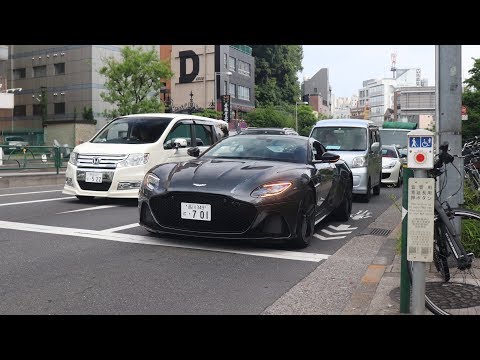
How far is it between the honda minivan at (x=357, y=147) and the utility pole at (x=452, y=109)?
6.36m

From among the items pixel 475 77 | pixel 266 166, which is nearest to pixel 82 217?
pixel 266 166

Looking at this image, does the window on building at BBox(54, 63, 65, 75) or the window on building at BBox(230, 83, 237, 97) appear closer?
the window on building at BBox(54, 63, 65, 75)

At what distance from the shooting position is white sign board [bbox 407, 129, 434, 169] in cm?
369

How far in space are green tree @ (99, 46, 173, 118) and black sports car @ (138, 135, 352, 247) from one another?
1247 inches

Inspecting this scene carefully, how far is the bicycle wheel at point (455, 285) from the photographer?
3949 mm

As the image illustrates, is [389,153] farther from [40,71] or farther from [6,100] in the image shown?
[40,71]

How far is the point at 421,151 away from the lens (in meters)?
3.71

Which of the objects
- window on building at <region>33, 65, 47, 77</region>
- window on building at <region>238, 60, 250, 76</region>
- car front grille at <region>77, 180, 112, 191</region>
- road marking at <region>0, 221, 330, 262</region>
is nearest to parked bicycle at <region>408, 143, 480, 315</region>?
road marking at <region>0, 221, 330, 262</region>

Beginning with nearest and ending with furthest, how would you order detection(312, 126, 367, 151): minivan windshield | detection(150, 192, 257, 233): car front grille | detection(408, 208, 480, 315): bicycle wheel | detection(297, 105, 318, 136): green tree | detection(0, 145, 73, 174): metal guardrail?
detection(408, 208, 480, 315): bicycle wheel, detection(150, 192, 257, 233): car front grille, detection(312, 126, 367, 151): minivan windshield, detection(0, 145, 73, 174): metal guardrail, detection(297, 105, 318, 136): green tree

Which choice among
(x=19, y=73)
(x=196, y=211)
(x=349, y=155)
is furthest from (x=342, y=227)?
(x=19, y=73)

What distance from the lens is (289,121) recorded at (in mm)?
73562

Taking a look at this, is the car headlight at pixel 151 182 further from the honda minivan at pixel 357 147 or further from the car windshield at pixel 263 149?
the honda minivan at pixel 357 147

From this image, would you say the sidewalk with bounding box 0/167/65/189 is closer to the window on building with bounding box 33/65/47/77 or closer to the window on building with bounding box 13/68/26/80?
the window on building with bounding box 33/65/47/77
